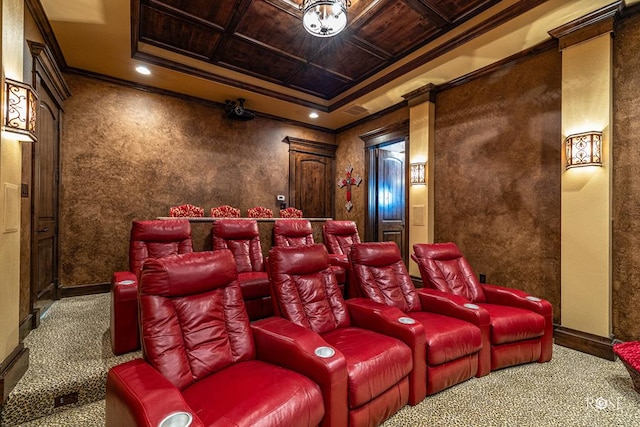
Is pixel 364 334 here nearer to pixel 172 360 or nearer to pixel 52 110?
pixel 172 360

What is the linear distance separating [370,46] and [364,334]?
363 cm

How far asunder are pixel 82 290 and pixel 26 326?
161cm

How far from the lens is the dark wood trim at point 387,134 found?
16.9 feet

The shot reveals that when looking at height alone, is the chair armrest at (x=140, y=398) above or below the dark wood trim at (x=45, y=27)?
below

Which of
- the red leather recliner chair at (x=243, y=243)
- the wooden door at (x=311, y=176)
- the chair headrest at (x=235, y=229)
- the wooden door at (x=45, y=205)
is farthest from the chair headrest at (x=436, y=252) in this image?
the wooden door at (x=45, y=205)

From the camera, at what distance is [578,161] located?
289 cm

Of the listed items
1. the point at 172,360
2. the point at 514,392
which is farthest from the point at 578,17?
the point at 172,360

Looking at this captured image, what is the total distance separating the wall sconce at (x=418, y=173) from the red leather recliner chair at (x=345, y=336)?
2774 mm

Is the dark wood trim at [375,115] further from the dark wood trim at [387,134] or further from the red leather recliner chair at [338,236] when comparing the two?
the red leather recliner chair at [338,236]

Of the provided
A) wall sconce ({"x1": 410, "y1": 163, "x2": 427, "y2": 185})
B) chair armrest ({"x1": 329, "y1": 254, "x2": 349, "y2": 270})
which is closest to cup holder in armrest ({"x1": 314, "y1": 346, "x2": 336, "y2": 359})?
chair armrest ({"x1": 329, "y1": 254, "x2": 349, "y2": 270})

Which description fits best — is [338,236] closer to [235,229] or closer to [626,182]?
[235,229]

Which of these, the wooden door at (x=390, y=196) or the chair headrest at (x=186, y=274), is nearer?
the chair headrest at (x=186, y=274)

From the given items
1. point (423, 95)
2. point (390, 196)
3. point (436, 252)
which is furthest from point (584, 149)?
point (390, 196)

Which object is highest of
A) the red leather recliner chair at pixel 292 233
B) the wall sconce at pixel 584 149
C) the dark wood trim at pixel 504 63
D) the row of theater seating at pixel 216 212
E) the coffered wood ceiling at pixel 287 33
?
the coffered wood ceiling at pixel 287 33
